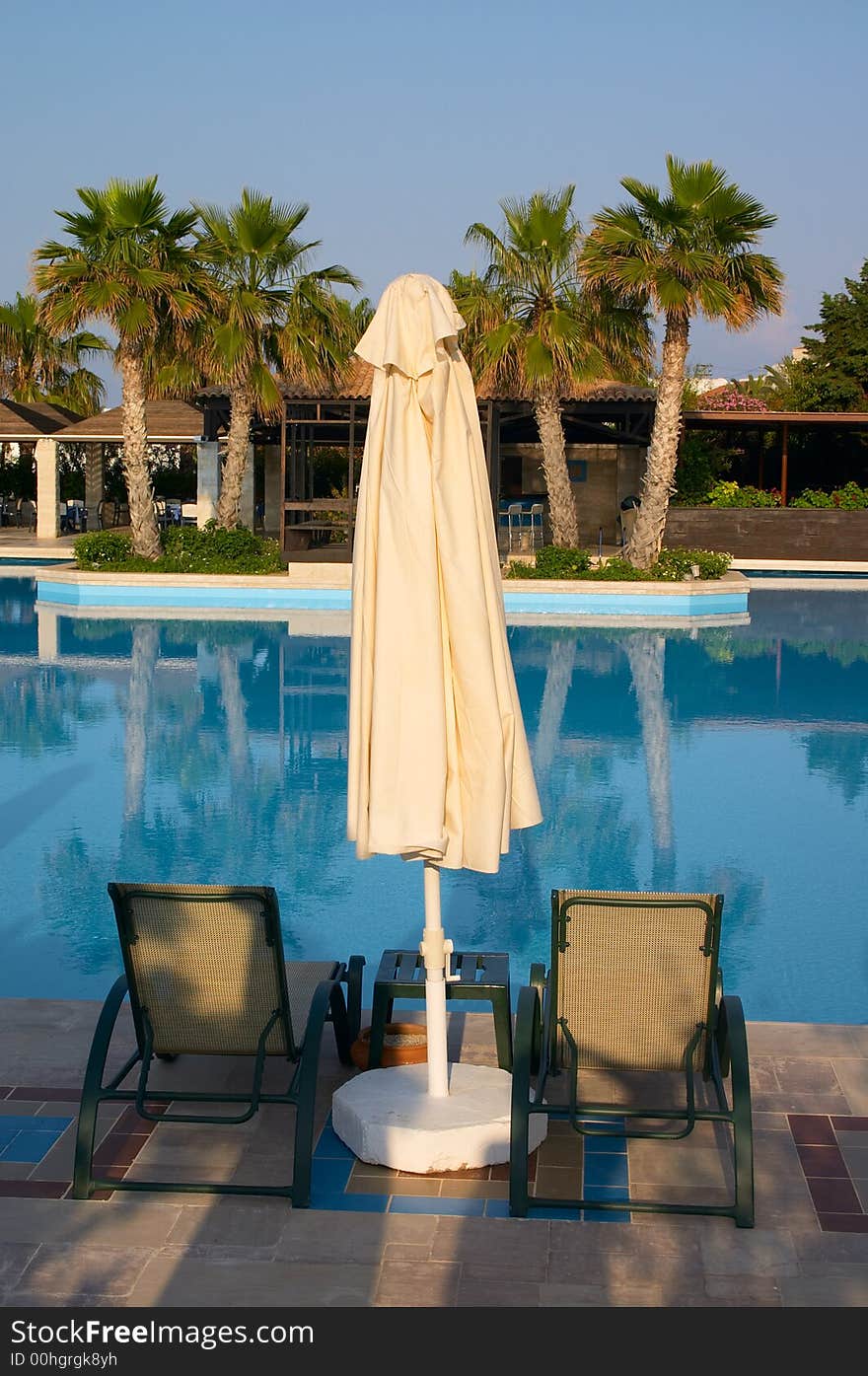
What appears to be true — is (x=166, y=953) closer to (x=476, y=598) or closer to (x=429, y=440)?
(x=476, y=598)

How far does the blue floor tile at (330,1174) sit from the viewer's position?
398 cm

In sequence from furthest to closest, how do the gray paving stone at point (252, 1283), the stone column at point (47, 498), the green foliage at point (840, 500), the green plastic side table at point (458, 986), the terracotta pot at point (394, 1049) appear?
the stone column at point (47, 498)
the green foliage at point (840, 500)
the terracotta pot at point (394, 1049)
the green plastic side table at point (458, 986)
the gray paving stone at point (252, 1283)

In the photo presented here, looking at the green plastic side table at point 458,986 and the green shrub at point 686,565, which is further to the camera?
the green shrub at point 686,565

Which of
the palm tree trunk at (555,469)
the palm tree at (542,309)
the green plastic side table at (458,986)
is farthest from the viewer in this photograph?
the palm tree trunk at (555,469)

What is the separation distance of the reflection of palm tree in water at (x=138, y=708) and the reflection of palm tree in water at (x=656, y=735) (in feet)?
11.8

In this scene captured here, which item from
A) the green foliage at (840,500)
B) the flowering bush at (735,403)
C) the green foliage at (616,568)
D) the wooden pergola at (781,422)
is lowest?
the green foliage at (616,568)

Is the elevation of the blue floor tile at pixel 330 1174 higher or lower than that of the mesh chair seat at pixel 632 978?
lower

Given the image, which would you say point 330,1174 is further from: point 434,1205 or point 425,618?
point 425,618

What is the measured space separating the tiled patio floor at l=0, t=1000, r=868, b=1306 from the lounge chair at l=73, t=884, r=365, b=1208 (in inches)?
6.1

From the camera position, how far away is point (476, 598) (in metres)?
3.96

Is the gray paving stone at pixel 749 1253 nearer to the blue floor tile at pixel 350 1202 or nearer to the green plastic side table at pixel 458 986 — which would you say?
the blue floor tile at pixel 350 1202

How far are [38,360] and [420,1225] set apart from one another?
40.7 metres

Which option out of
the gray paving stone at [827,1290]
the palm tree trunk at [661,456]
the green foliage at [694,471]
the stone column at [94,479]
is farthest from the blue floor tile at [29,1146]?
the stone column at [94,479]

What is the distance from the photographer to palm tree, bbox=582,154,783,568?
20266 millimetres
